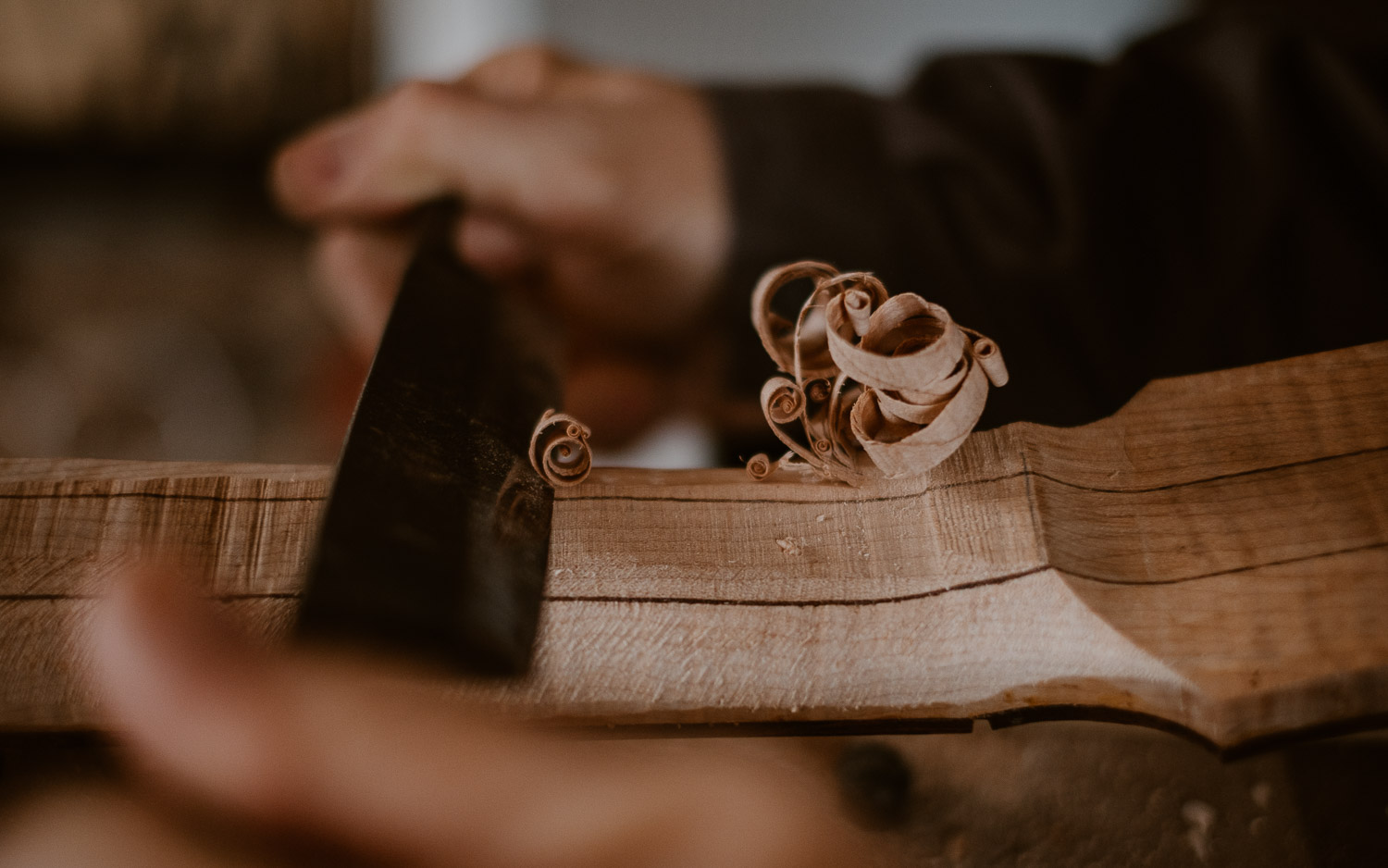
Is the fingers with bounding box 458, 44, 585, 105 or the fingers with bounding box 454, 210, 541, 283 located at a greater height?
the fingers with bounding box 458, 44, 585, 105

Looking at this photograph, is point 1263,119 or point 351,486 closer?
point 351,486

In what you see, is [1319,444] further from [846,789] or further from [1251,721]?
[846,789]

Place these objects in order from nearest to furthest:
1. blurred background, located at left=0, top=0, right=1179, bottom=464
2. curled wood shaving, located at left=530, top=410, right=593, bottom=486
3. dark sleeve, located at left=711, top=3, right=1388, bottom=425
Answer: curled wood shaving, located at left=530, top=410, right=593, bottom=486 < dark sleeve, located at left=711, top=3, right=1388, bottom=425 < blurred background, located at left=0, top=0, right=1179, bottom=464

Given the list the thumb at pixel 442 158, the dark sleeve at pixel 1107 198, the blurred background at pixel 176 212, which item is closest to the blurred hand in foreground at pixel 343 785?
the dark sleeve at pixel 1107 198

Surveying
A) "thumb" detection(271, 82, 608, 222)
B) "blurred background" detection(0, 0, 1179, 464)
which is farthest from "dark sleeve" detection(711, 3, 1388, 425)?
"blurred background" detection(0, 0, 1179, 464)

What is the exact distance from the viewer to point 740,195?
0.66m

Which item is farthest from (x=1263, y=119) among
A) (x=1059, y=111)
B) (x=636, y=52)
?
(x=636, y=52)

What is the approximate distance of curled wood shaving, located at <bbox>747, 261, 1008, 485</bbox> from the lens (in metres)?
0.32

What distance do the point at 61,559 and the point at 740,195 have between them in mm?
501

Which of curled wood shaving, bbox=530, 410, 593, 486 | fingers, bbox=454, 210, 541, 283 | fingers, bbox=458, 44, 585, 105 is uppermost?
fingers, bbox=458, 44, 585, 105

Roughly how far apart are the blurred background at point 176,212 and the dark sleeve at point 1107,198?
1.58ft

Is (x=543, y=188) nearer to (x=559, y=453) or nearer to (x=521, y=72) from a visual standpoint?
(x=521, y=72)

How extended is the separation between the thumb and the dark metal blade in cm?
22

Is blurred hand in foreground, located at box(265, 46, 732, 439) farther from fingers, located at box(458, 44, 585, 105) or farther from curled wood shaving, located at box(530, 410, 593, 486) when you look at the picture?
curled wood shaving, located at box(530, 410, 593, 486)
